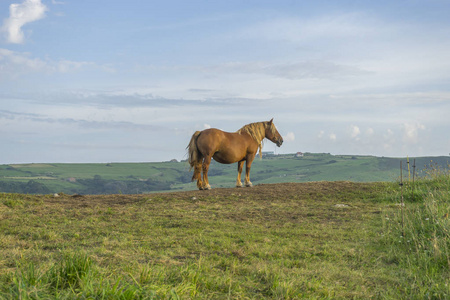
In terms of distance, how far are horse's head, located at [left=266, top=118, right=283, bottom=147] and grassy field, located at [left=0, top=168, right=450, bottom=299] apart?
3694 millimetres

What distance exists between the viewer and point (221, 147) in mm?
14492

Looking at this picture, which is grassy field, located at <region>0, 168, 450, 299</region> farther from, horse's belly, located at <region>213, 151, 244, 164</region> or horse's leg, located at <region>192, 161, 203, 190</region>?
horse's belly, located at <region>213, 151, 244, 164</region>

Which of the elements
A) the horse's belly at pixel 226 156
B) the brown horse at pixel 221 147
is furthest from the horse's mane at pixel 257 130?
the horse's belly at pixel 226 156

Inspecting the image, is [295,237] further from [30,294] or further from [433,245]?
[30,294]

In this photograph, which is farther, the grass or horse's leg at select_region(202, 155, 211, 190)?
horse's leg at select_region(202, 155, 211, 190)

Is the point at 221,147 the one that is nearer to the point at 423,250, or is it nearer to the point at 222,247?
the point at 222,247

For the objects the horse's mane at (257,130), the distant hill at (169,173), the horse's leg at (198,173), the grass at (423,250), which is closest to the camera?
the grass at (423,250)

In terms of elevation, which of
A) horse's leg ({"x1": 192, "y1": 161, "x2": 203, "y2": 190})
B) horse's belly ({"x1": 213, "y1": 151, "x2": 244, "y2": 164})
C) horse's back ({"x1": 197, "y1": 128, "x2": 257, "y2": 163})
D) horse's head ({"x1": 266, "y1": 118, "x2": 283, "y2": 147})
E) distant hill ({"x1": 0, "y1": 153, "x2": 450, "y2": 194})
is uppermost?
horse's head ({"x1": 266, "y1": 118, "x2": 283, "y2": 147})

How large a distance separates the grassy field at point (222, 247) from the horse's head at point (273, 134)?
3694 mm

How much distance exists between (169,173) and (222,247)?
58043 millimetres

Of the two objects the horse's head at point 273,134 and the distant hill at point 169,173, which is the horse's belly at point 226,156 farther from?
the distant hill at point 169,173

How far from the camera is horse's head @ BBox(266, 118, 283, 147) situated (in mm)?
16078

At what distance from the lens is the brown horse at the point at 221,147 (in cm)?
1420

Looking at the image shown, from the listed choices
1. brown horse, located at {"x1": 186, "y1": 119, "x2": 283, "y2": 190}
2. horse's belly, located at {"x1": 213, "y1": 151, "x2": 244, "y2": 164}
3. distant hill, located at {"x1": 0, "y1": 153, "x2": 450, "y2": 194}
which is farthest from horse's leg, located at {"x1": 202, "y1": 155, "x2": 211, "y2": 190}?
distant hill, located at {"x1": 0, "y1": 153, "x2": 450, "y2": 194}
